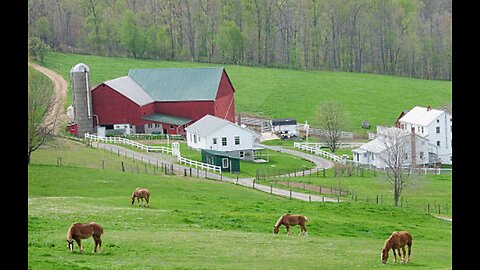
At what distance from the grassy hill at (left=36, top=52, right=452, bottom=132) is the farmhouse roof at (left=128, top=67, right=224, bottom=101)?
13.5 m

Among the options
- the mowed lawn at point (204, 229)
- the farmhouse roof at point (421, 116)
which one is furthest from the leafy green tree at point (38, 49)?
the mowed lawn at point (204, 229)

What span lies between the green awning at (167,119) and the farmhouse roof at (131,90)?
4.73 ft

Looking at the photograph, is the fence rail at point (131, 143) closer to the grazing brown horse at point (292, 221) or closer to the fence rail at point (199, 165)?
the fence rail at point (199, 165)

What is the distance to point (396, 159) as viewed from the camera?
49.1 metres

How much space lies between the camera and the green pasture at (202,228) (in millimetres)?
19531

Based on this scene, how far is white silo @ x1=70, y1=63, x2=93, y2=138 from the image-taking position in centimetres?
7488

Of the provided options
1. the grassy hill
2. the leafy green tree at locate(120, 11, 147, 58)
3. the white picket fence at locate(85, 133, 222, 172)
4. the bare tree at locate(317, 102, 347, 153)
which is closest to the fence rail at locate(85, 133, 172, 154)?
the white picket fence at locate(85, 133, 222, 172)

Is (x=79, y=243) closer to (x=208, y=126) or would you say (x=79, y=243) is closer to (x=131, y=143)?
(x=208, y=126)

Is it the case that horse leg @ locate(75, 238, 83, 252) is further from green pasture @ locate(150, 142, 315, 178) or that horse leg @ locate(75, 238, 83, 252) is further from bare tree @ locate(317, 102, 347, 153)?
bare tree @ locate(317, 102, 347, 153)

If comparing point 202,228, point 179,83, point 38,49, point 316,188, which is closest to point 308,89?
point 179,83

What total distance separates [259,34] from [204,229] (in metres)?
94.9

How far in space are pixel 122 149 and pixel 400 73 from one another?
67.5m

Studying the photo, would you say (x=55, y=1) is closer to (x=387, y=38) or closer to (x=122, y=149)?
(x=387, y=38)

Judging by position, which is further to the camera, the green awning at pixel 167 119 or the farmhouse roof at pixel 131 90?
the farmhouse roof at pixel 131 90
